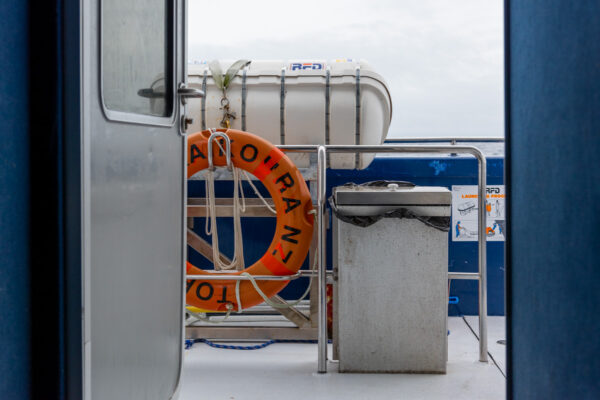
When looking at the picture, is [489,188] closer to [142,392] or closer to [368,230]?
[368,230]

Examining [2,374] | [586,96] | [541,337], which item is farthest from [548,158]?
[2,374]

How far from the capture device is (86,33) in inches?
45.6

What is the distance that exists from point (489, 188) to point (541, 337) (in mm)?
2467

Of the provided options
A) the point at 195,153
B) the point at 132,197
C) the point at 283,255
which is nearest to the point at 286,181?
the point at 283,255

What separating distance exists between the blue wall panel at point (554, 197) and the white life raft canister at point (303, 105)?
6.35 feet

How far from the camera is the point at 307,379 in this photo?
248cm

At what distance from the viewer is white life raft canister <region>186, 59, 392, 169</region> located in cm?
335

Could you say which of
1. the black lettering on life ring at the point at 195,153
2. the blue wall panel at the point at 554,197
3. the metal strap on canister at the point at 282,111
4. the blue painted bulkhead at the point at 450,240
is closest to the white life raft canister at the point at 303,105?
the metal strap on canister at the point at 282,111

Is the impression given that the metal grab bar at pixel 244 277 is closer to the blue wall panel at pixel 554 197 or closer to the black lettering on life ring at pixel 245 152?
the black lettering on life ring at pixel 245 152

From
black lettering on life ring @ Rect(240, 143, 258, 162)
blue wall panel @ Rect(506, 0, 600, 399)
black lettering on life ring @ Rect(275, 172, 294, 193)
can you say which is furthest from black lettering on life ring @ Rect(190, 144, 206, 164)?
blue wall panel @ Rect(506, 0, 600, 399)

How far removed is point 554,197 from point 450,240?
247 cm

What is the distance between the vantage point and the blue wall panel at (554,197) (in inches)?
39.6

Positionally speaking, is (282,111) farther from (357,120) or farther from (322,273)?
(322,273)

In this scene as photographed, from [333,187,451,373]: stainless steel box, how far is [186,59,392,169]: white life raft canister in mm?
918
